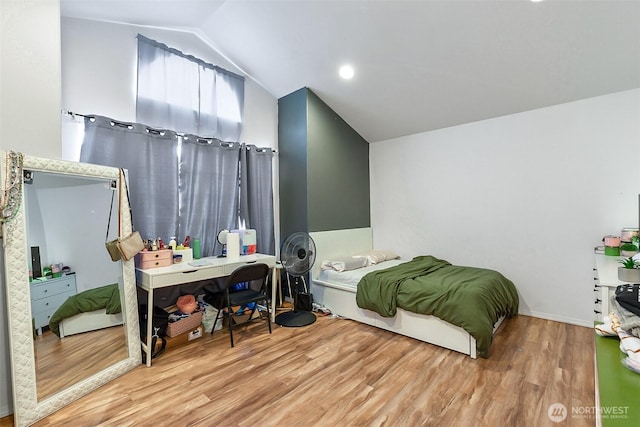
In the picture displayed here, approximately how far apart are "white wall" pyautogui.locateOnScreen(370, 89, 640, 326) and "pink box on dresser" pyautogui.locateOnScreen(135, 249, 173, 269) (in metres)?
3.07

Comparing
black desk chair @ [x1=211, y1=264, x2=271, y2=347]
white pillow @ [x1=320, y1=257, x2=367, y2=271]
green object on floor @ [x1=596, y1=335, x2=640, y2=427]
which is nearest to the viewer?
green object on floor @ [x1=596, y1=335, x2=640, y2=427]

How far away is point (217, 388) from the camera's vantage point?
196 centimetres

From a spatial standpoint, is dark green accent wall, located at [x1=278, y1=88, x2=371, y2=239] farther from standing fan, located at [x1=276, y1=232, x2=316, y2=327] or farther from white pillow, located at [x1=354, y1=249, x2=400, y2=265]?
white pillow, located at [x1=354, y1=249, x2=400, y2=265]

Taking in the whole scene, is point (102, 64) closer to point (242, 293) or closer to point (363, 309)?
point (242, 293)

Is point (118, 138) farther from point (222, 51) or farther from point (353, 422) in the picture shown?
point (353, 422)

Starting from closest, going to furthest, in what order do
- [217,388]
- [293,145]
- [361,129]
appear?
[217,388] → [293,145] → [361,129]

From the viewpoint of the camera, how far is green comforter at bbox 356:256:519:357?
7.54 feet

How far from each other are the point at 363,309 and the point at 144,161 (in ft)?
8.65

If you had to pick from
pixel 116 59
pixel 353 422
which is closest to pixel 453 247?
pixel 353 422

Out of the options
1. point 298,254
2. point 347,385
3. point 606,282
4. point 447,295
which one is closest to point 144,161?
point 298,254

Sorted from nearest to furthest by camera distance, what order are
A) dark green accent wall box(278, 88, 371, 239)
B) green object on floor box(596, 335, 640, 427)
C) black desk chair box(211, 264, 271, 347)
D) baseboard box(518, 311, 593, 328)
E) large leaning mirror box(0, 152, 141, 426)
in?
green object on floor box(596, 335, 640, 427) < large leaning mirror box(0, 152, 141, 426) < black desk chair box(211, 264, 271, 347) < baseboard box(518, 311, 593, 328) < dark green accent wall box(278, 88, 371, 239)

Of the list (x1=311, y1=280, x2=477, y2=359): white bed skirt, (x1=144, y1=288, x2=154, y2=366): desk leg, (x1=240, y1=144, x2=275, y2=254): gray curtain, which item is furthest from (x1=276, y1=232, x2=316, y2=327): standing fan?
(x1=144, y1=288, x2=154, y2=366): desk leg

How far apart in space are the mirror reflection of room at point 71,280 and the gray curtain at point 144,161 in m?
0.50

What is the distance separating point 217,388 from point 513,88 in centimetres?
377
